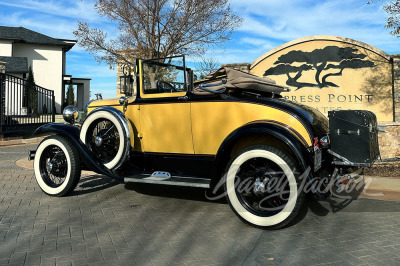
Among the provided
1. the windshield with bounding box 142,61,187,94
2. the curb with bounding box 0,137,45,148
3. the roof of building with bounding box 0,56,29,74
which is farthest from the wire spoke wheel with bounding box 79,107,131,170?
the roof of building with bounding box 0,56,29,74

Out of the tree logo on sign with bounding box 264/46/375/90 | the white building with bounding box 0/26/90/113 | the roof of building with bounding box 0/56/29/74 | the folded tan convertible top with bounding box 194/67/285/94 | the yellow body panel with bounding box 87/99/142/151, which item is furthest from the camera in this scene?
the white building with bounding box 0/26/90/113

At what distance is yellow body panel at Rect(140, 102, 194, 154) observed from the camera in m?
4.50

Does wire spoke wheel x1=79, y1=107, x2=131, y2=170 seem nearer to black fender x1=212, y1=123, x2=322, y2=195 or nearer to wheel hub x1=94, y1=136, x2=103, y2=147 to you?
wheel hub x1=94, y1=136, x2=103, y2=147

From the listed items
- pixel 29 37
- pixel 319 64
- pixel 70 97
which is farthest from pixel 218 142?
pixel 29 37

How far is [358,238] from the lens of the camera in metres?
3.50

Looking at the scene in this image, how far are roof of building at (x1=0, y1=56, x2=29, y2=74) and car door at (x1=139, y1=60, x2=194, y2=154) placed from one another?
24451 mm

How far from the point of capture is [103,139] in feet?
17.1

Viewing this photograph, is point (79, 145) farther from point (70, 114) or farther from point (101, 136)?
point (70, 114)

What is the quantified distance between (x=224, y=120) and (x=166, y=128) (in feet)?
2.98

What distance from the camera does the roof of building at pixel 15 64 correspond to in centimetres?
2552

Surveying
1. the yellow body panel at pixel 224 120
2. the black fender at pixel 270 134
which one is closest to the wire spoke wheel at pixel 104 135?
the yellow body panel at pixel 224 120

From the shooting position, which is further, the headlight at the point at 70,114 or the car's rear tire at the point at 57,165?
the headlight at the point at 70,114

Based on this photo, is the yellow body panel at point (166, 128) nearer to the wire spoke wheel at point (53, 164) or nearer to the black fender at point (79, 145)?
the black fender at point (79, 145)

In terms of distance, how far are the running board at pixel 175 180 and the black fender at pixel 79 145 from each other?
1.44 ft
